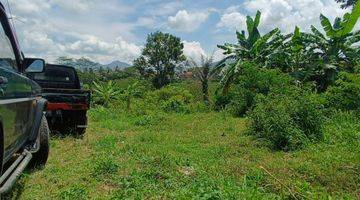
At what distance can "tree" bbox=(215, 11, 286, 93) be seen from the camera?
21125 millimetres

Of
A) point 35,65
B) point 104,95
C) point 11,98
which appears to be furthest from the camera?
point 104,95

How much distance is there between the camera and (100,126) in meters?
14.4

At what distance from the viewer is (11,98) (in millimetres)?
4305

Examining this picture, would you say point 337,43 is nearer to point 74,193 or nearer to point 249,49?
point 249,49

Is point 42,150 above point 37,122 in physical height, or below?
below

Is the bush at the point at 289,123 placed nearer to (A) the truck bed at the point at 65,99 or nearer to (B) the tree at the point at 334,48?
(A) the truck bed at the point at 65,99

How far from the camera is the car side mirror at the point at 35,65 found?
5.87 meters

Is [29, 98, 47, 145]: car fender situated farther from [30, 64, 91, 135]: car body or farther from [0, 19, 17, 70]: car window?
[30, 64, 91, 135]: car body

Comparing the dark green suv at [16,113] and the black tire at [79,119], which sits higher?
the dark green suv at [16,113]

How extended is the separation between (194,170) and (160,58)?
36.2 meters

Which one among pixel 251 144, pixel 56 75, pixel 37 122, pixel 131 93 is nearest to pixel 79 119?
pixel 56 75

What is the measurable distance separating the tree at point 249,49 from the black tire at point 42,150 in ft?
49.3

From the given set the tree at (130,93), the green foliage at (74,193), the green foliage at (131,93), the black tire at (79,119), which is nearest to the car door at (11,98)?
the green foliage at (74,193)

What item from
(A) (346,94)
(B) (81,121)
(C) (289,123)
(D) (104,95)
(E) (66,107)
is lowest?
(D) (104,95)
